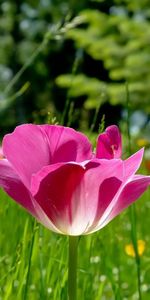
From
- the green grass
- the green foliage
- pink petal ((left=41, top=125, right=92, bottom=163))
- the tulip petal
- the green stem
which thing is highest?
pink petal ((left=41, top=125, right=92, bottom=163))

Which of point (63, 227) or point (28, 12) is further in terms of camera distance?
point (28, 12)

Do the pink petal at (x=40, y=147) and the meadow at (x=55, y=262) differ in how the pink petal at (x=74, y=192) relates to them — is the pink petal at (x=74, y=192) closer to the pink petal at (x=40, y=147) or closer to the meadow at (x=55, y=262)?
the pink petal at (x=40, y=147)

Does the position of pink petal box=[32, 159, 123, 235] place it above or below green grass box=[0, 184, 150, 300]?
above

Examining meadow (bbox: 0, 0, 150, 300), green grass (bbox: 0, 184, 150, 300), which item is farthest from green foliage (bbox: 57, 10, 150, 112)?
green grass (bbox: 0, 184, 150, 300)

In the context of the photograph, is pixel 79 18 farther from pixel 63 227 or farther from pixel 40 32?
pixel 40 32

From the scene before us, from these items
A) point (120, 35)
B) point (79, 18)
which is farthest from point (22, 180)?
point (120, 35)

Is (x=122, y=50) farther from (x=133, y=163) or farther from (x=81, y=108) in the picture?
(x=133, y=163)

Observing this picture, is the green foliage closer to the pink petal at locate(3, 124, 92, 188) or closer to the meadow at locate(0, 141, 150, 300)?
the meadow at locate(0, 141, 150, 300)
